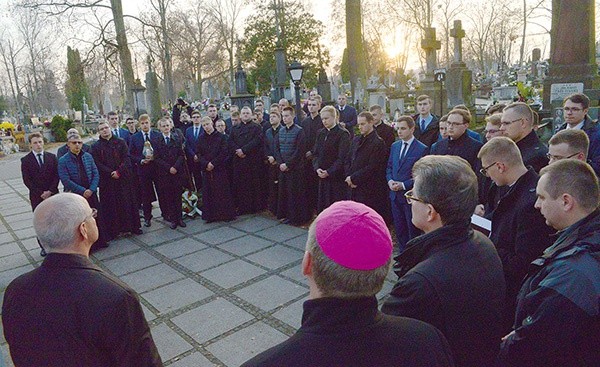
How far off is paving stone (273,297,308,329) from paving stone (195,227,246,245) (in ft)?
8.17

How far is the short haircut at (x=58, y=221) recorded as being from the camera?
2068 millimetres

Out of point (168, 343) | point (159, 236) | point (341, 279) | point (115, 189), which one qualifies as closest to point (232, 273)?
point (168, 343)

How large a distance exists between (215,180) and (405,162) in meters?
3.73

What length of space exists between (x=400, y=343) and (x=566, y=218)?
4.53ft

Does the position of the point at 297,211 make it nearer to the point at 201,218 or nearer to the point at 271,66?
the point at 201,218

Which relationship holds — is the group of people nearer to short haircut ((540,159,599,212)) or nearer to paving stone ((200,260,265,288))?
short haircut ((540,159,599,212))

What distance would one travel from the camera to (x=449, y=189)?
1900 millimetres

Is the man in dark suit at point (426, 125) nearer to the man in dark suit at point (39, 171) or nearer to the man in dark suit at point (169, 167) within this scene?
the man in dark suit at point (169, 167)

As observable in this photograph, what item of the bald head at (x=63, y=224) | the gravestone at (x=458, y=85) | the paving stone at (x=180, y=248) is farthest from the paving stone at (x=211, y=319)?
the gravestone at (x=458, y=85)

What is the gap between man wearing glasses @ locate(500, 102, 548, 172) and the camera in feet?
12.6

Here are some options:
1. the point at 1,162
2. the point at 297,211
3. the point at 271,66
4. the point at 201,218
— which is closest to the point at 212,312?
the point at 297,211

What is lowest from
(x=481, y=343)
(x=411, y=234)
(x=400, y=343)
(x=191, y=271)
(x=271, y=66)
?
(x=191, y=271)

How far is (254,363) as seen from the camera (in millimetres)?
1117

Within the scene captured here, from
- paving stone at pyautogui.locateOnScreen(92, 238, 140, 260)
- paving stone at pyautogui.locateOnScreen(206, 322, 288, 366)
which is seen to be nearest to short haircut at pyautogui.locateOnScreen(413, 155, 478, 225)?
paving stone at pyautogui.locateOnScreen(206, 322, 288, 366)
